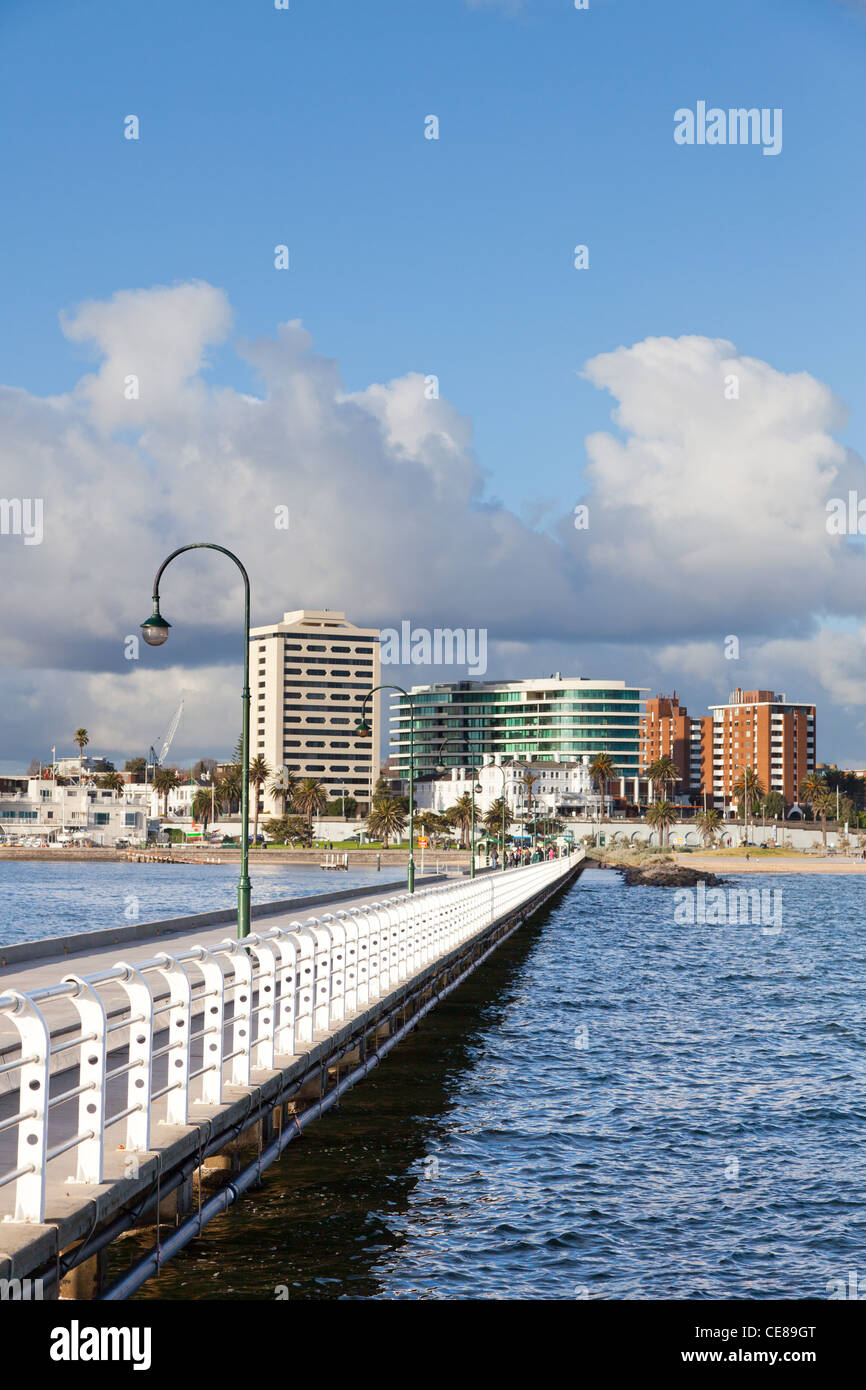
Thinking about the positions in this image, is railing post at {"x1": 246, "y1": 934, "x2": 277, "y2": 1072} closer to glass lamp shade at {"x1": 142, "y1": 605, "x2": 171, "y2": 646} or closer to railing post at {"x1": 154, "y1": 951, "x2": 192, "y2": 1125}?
railing post at {"x1": 154, "y1": 951, "x2": 192, "y2": 1125}

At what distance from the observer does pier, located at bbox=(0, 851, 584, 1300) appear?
813 cm

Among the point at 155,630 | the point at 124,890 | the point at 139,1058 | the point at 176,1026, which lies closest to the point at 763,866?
the point at 124,890

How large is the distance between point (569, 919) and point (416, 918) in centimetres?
5894

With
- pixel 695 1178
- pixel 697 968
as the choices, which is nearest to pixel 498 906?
pixel 697 968

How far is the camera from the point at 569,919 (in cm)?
8562

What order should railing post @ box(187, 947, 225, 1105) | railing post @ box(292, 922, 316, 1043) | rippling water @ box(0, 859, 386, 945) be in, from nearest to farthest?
1. railing post @ box(187, 947, 225, 1105)
2. railing post @ box(292, 922, 316, 1043)
3. rippling water @ box(0, 859, 386, 945)

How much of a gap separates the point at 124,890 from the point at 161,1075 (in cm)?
11107

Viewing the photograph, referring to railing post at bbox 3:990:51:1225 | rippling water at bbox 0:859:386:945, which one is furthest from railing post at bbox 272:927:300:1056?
rippling water at bbox 0:859:386:945

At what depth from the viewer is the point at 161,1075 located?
45.1 feet

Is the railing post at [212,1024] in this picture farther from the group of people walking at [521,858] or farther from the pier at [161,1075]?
the group of people walking at [521,858]

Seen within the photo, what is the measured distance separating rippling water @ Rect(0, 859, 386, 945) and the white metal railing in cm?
1953
